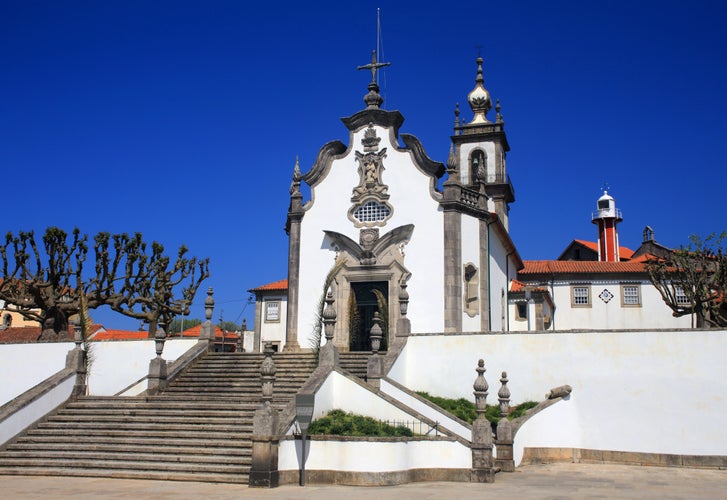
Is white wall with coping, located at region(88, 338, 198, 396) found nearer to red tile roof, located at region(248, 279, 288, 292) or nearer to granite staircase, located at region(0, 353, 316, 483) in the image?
granite staircase, located at region(0, 353, 316, 483)

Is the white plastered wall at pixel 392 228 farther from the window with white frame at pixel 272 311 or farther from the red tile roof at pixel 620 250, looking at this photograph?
the red tile roof at pixel 620 250

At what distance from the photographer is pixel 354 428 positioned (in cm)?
1336

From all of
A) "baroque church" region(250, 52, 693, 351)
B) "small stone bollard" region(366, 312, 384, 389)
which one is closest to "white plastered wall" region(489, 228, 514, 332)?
"baroque church" region(250, 52, 693, 351)

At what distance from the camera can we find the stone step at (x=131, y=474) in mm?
12547

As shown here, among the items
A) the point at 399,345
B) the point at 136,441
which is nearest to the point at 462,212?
the point at 399,345

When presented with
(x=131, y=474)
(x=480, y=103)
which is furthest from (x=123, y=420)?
(x=480, y=103)

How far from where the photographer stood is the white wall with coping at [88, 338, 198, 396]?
20.1m

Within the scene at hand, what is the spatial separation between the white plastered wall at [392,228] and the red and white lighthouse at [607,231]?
29.7m

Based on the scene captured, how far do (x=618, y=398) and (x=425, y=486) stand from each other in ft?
21.0

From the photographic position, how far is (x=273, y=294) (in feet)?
123

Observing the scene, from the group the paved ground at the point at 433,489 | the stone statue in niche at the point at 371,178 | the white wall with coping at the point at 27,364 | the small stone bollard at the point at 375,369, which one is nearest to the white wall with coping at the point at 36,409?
the paved ground at the point at 433,489

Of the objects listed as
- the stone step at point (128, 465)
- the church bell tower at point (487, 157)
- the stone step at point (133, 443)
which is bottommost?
the stone step at point (128, 465)

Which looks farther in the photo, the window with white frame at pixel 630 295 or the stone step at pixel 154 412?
the window with white frame at pixel 630 295

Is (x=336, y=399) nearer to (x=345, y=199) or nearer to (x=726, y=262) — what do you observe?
(x=345, y=199)
